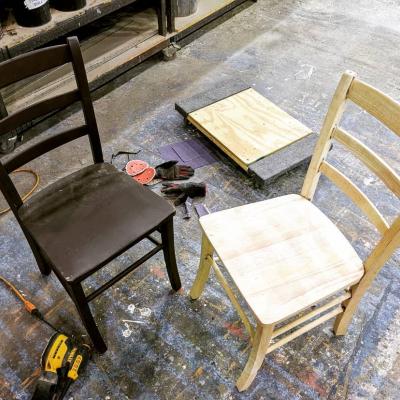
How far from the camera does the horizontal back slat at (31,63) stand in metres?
1.13

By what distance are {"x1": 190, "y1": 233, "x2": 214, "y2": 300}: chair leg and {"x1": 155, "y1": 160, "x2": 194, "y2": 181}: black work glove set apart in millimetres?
731

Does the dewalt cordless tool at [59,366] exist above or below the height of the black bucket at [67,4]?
below

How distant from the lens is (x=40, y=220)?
50.8 inches

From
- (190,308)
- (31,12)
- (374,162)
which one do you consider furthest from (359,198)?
(31,12)

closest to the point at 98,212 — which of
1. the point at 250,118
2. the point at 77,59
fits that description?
the point at 77,59

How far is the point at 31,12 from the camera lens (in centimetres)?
195

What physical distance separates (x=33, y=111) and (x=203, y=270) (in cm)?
84

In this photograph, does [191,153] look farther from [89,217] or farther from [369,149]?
[369,149]

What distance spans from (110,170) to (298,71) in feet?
6.80

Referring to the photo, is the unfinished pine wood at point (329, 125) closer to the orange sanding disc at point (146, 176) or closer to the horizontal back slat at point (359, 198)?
the horizontal back slat at point (359, 198)

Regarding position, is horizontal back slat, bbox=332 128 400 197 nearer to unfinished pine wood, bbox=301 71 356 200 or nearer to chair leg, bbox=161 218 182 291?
unfinished pine wood, bbox=301 71 356 200

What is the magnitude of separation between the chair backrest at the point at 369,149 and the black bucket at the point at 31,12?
1.64 meters

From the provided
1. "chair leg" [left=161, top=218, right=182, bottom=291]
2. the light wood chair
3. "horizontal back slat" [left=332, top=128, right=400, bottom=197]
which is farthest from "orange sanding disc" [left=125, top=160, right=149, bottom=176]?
"horizontal back slat" [left=332, top=128, right=400, bottom=197]

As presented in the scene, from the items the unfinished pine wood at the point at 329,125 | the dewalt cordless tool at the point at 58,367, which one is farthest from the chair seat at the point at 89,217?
the unfinished pine wood at the point at 329,125
